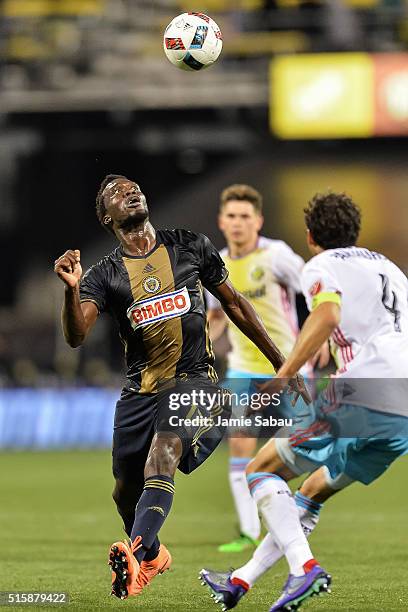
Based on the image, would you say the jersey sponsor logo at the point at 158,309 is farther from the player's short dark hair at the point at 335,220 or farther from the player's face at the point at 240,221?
the player's face at the point at 240,221

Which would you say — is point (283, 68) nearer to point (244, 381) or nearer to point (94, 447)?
point (94, 447)

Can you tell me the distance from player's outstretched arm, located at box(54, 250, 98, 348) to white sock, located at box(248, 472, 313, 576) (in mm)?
1097

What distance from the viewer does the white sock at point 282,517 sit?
6.07m

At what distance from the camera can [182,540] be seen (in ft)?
32.8

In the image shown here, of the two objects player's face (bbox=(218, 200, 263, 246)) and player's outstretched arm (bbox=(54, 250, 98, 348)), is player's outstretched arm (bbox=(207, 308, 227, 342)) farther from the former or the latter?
player's outstretched arm (bbox=(54, 250, 98, 348))

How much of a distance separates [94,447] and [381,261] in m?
13.4

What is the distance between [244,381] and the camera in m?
7.39

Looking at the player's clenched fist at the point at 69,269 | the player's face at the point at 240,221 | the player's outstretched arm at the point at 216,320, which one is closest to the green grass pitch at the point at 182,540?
the player's outstretched arm at the point at 216,320

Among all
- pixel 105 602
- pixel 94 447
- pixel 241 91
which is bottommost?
pixel 94 447

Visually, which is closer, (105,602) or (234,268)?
(105,602)

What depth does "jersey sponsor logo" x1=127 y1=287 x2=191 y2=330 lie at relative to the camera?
6844 millimetres

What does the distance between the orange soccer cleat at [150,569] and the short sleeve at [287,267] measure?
10.7ft

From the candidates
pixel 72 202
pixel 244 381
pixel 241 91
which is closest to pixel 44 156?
pixel 72 202

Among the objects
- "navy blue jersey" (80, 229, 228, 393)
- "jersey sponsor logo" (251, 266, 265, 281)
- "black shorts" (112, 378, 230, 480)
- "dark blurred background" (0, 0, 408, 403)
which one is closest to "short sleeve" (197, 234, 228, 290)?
"navy blue jersey" (80, 229, 228, 393)
